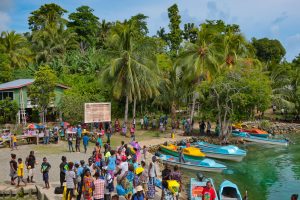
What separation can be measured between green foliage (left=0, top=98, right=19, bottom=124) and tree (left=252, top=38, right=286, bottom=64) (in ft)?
206

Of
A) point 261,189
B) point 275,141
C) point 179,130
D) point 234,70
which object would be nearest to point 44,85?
point 179,130

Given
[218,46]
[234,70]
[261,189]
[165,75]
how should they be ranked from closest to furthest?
[261,189] → [234,70] → [218,46] → [165,75]

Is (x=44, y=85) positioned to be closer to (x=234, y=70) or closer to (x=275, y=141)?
(x=234, y=70)

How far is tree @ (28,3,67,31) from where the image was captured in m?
62.7

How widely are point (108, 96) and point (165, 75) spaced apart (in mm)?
7144

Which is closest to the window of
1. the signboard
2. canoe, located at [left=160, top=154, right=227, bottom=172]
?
the signboard

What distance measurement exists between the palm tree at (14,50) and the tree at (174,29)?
968 inches

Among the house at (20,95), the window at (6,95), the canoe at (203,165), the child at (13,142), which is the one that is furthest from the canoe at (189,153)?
the window at (6,95)

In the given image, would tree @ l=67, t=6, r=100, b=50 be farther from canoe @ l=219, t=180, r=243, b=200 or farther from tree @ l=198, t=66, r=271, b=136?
canoe @ l=219, t=180, r=243, b=200

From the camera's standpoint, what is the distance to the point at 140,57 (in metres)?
35.0

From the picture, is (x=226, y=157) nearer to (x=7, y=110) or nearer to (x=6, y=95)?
(x=7, y=110)

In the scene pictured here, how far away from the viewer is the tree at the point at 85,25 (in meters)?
64.9

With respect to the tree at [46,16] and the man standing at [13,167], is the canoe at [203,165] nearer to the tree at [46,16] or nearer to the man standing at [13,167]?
the man standing at [13,167]

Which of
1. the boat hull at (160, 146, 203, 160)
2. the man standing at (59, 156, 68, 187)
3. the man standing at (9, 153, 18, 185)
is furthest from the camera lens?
the boat hull at (160, 146, 203, 160)
